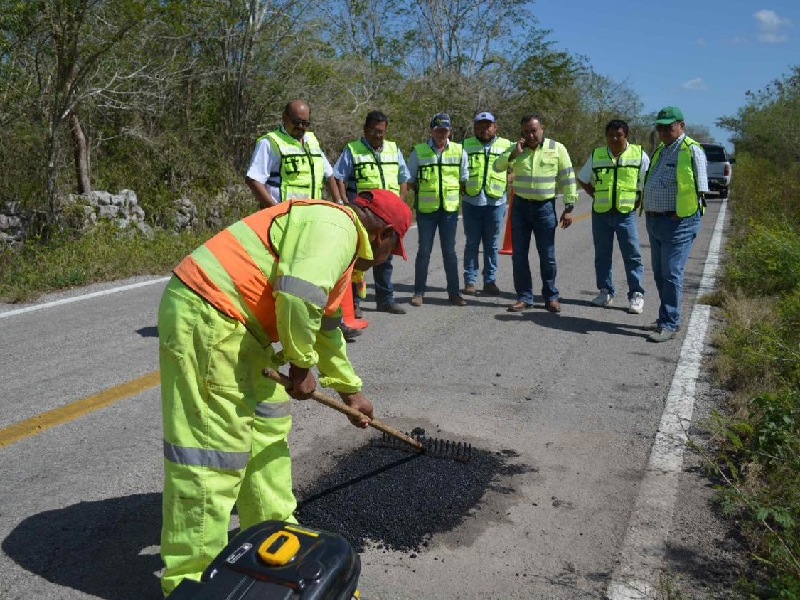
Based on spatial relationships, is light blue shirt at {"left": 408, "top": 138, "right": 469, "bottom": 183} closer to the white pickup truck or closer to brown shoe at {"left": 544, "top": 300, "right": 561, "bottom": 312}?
brown shoe at {"left": 544, "top": 300, "right": 561, "bottom": 312}

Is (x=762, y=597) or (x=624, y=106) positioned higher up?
(x=624, y=106)

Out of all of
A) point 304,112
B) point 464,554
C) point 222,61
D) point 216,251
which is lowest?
point 464,554

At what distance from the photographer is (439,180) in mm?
8586

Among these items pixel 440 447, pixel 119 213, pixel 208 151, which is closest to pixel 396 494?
pixel 440 447

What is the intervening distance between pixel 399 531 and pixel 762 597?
1.58 m

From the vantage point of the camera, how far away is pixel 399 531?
3719 millimetres

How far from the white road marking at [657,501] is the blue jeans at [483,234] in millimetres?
2927

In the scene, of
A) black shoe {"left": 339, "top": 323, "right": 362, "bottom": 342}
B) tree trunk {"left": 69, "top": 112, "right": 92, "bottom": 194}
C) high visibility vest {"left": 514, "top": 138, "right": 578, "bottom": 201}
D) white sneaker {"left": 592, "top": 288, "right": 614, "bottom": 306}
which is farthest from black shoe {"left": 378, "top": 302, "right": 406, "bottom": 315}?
tree trunk {"left": 69, "top": 112, "right": 92, "bottom": 194}

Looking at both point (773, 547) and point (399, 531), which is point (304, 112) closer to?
point (399, 531)

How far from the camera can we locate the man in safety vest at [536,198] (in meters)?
8.34

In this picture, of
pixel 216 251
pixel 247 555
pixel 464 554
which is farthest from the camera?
pixel 464 554

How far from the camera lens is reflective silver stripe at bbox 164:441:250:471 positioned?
2838mm

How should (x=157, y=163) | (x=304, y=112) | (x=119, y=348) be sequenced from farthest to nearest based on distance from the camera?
(x=157, y=163), (x=304, y=112), (x=119, y=348)

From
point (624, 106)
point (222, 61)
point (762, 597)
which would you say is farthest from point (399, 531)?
point (624, 106)
